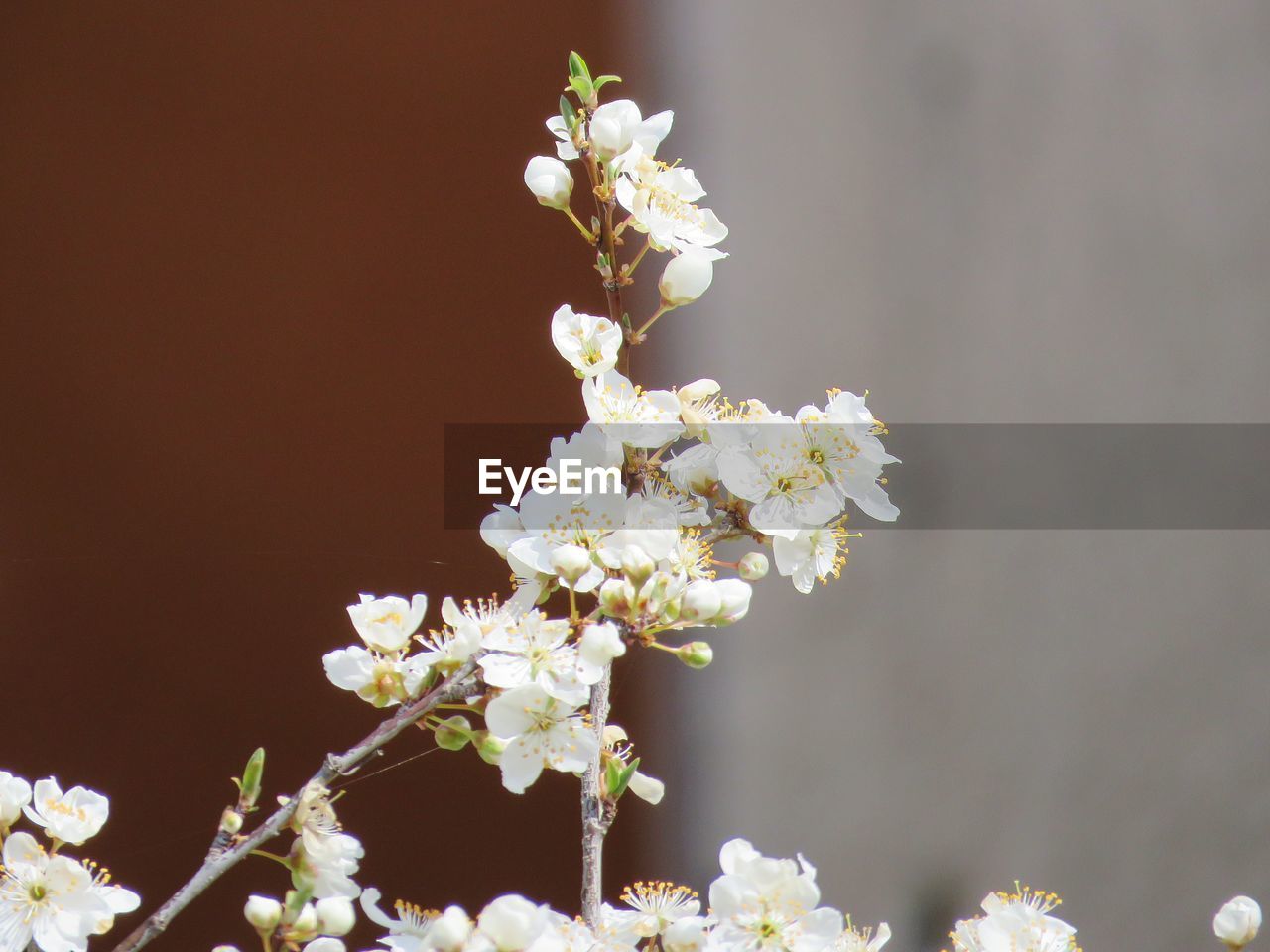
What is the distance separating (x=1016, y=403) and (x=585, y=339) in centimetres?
81

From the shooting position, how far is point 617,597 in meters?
0.39

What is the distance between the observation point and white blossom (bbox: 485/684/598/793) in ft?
1.29

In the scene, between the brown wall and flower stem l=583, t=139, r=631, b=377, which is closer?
flower stem l=583, t=139, r=631, b=377

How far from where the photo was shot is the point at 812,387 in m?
1.13

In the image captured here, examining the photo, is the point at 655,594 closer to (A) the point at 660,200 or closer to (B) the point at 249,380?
(A) the point at 660,200

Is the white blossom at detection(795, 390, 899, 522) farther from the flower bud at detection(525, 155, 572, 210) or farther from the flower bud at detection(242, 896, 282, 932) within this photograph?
the flower bud at detection(242, 896, 282, 932)

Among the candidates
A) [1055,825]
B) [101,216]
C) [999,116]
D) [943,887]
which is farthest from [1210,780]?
[101,216]

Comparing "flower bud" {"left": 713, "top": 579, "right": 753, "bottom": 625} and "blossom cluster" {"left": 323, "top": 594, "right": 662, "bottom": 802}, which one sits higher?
"flower bud" {"left": 713, "top": 579, "right": 753, "bottom": 625}

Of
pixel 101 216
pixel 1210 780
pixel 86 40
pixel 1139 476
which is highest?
pixel 86 40

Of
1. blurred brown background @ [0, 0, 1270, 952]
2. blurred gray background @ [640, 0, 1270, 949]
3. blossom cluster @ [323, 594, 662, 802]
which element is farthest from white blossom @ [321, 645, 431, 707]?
blurred gray background @ [640, 0, 1270, 949]

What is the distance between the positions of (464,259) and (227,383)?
0.24 meters

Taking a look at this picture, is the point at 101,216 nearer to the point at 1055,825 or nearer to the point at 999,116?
the point at 999,116

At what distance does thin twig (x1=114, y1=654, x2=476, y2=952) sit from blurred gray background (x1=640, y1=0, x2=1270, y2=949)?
75 cm

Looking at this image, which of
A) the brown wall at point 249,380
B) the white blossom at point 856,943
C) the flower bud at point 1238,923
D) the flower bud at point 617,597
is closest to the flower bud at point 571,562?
the flower bud at point 617,597
